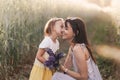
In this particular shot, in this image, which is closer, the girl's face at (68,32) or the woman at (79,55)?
the woman at (79,55)

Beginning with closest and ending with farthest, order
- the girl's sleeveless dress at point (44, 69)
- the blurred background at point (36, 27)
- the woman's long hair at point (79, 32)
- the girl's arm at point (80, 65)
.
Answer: the girl's arm at point (80, 65) < the woman's long hair at point (79, 32) < the girl's sleeveless dress at point (44, 69) < the blurred background at point (36, 27)

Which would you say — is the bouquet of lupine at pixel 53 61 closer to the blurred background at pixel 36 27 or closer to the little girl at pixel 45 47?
the little girl at pixel 45 47

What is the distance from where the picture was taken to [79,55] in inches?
126

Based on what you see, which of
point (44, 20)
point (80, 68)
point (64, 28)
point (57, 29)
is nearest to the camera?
point (80, 68)

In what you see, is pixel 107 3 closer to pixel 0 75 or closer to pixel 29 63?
pixel 29 63

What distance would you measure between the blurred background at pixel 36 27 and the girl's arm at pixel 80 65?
47.3 inches

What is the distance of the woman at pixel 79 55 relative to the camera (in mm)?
3207

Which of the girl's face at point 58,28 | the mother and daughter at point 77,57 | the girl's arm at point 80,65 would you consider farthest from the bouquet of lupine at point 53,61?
the girl's face at point 58,28

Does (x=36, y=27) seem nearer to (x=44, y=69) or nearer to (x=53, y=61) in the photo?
(x=44, y=69)

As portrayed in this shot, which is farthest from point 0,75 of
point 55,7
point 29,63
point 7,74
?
point 55,7

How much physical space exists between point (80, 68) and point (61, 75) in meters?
0.17

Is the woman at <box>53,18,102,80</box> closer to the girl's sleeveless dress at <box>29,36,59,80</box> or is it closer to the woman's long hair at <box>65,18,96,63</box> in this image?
the woman's long hair at <box>65,18,96,63</box>

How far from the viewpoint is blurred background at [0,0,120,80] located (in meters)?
4.43

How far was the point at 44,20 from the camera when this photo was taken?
4.42 m
